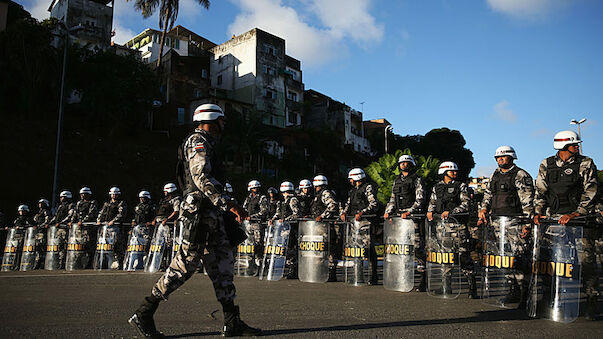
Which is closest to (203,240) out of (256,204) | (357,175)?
(357,175)

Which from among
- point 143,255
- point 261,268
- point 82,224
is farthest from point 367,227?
point 82,224

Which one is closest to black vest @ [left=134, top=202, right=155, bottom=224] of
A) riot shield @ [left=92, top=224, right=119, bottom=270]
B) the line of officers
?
the line of officers

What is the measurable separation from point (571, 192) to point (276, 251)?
6031 millimetres

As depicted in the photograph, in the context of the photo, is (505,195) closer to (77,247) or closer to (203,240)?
(203,240)

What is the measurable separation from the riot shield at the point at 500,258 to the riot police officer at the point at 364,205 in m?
2.78

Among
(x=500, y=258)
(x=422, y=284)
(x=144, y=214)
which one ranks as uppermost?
(x=144, y=214)

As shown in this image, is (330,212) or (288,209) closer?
(330,212)

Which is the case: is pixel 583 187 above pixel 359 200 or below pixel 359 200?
A: above

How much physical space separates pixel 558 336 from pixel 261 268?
7084 mm

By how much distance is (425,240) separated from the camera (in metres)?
8.02

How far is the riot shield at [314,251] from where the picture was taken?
31.0 ft

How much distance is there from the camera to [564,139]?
252 inches

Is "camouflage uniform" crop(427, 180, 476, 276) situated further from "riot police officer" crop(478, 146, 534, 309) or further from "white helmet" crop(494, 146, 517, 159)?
"white helmet" crop(494, 146, 517, 159)

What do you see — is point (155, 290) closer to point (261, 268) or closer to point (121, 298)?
point (121, 298)
